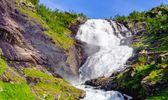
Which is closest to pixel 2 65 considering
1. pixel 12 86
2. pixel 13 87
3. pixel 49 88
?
pixel 12 86

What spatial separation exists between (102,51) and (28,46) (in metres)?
30.8

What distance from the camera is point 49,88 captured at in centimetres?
5197

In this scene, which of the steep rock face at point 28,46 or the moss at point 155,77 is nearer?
the moss at point 155,77

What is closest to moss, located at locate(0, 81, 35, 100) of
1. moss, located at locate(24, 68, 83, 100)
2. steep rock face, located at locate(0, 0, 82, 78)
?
moss, located at locate(24, 68, 83, 100)

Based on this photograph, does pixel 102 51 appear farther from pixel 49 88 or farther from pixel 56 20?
pixel 49 88

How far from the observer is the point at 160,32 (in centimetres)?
9006

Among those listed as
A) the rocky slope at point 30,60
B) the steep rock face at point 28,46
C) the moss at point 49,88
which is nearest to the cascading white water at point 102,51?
the rocky slope at point 30,60

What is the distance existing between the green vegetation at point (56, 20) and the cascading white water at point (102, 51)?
4449mm

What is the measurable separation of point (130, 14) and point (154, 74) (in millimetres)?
68022

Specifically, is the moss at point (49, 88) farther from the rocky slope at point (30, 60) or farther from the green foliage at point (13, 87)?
the green foliage at point (13, 87)

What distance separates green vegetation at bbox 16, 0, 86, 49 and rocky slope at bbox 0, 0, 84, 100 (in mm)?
1383

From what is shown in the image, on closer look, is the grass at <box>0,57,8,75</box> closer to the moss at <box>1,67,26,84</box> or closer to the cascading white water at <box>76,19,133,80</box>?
the moss at <box>1,67,26,84</box>

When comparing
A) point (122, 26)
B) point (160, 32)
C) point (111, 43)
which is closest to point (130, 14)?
point (122, 26)

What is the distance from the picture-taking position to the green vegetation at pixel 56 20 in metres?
80.0
